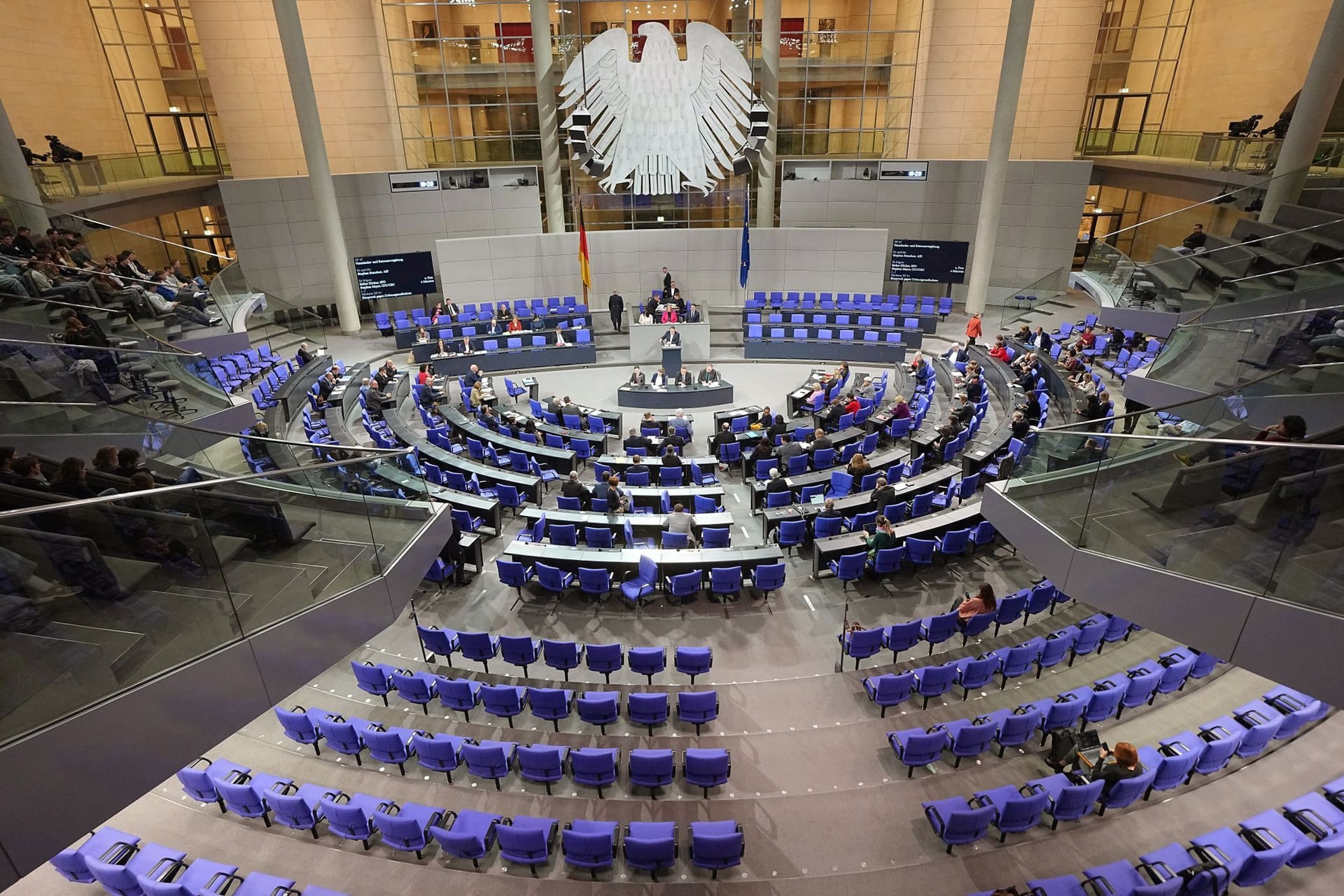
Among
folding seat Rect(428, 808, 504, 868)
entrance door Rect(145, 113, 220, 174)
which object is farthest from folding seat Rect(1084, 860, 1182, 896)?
entrance door Rect(145, 113, 220, 174)

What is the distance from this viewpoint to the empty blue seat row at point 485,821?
6.35 metres

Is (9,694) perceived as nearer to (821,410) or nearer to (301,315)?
(821,410)

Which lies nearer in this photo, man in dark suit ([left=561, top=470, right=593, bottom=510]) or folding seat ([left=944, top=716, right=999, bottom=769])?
folding seat ([left=944, top=716, right=999, bottom=769])

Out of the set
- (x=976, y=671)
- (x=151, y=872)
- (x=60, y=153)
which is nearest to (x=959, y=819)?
(x=976, y=671)

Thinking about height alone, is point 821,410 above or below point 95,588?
below

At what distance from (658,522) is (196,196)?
886 inches

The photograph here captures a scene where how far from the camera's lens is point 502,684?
28.3 feet

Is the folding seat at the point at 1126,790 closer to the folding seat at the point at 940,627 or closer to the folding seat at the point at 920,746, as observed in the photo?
the folding seat at the point at 920,746

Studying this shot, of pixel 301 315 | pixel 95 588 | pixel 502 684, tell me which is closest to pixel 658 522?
pixel 502 684

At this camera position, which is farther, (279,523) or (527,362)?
(527,362)

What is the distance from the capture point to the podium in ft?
→ 63.3

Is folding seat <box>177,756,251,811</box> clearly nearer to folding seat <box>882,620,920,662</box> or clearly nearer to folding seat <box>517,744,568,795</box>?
folding seat <box>517,744,568,795</box>

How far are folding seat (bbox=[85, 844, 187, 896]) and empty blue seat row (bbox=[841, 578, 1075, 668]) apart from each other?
7319 mm

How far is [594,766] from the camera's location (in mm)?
7133
